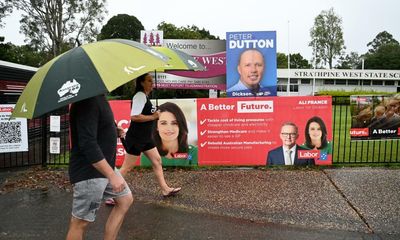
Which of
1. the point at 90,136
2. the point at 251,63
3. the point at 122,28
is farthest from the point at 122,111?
the point at 122,28

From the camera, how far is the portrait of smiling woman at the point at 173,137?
732 cm

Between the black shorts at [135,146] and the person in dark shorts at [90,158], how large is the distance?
2009 millimetres

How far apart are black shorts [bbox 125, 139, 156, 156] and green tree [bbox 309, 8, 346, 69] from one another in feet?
275

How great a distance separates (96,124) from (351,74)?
6690 cm

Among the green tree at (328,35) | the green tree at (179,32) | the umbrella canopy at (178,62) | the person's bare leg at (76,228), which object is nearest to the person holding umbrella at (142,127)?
the umbrella canopy at (178,62)

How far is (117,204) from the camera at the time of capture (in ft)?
11.3

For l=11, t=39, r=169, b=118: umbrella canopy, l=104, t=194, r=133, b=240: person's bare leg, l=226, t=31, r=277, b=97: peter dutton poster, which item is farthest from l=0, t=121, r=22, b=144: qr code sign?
l=226, t=31, r=277, b=97: peter dutton poster

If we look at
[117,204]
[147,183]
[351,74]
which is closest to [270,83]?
[147,183]

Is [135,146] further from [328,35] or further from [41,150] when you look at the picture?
[328,35]

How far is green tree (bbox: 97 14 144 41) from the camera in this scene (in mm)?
69125

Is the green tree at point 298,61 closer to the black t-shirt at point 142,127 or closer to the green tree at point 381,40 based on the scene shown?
the green tree at point 381,40

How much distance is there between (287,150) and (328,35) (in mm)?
82099

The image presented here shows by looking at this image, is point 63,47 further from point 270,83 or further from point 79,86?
point 79,86

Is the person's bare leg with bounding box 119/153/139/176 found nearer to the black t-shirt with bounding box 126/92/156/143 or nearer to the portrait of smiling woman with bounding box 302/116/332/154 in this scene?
the black t-shirt with bounding box 126/92/156/143
